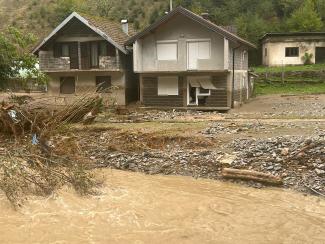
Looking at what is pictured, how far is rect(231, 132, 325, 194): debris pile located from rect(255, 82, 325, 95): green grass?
20.6m

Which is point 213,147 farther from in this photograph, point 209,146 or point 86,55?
point 86,55

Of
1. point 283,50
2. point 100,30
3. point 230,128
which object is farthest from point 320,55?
point 230,128

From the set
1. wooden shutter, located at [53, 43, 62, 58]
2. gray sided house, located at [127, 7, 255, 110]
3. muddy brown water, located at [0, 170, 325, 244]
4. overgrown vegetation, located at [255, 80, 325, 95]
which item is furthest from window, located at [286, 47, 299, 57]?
muddy brown water, located at [0, 170, 325, 244]

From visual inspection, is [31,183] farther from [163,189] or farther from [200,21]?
[200,21]

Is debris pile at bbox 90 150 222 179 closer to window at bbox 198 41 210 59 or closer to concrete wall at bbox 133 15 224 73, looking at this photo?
concrete wall at bbox 133 15 224 73

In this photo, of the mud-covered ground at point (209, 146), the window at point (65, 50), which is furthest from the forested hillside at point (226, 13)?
the mud-covered ground at point (209, 146)

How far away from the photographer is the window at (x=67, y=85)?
102ft

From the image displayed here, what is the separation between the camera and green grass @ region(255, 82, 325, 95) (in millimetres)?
34769

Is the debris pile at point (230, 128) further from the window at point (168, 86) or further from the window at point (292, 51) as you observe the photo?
the window at point (292, 51)

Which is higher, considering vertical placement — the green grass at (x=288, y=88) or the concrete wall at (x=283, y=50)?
the concrete wall at (x=283, y=50)

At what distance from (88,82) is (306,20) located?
2597cm

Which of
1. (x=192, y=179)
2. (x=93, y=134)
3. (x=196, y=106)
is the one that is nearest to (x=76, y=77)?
(x=196, y=106)

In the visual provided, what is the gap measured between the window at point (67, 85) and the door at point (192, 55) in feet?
27.1

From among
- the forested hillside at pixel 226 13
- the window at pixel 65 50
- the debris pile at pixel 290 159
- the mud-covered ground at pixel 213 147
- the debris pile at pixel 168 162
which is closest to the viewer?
the debris pile at pixel 290 159
